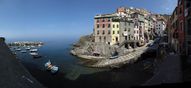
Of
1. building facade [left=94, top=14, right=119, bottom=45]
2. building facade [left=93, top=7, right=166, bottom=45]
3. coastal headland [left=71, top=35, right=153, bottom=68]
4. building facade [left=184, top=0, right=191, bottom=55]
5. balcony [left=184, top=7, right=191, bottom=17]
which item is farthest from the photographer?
building facade [left=93, top=7, right=166, bottom=45]

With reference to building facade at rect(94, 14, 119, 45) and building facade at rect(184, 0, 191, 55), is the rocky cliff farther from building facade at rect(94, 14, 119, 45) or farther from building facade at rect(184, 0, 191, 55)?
building facade at rect(94, 14, 119, 45)

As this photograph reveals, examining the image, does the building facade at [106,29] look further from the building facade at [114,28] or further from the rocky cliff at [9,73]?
the rocky cliff at [9,73]

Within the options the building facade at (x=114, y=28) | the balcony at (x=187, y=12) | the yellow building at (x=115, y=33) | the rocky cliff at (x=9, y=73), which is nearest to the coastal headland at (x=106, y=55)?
the building facade at (x=114, y=28)

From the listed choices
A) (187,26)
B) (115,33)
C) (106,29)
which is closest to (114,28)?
(115,33)

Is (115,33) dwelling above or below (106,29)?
below

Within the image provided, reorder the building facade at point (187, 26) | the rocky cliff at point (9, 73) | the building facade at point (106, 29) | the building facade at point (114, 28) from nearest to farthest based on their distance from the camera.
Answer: the rocky cliff at point (9, 73) → the building facade at point (187, 26) → the building facade at point (106, 29) → the building facade at point (114, 28)

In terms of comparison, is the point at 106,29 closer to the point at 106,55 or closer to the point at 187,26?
the point at 106,55

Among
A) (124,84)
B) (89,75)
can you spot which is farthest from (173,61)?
(89,75)

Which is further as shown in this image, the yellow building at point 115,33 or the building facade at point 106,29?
the yellow building at point 115,33

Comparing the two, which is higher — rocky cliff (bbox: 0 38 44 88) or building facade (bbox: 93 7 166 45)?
building facade (bbox: 93 7 166 45)

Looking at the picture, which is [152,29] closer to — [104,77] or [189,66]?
[104,77]

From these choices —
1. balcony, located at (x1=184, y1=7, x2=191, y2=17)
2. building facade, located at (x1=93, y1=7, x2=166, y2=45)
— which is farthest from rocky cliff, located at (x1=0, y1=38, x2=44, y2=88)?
building facade, located at (x1=93, y1=7, x2=166, y2=45)
